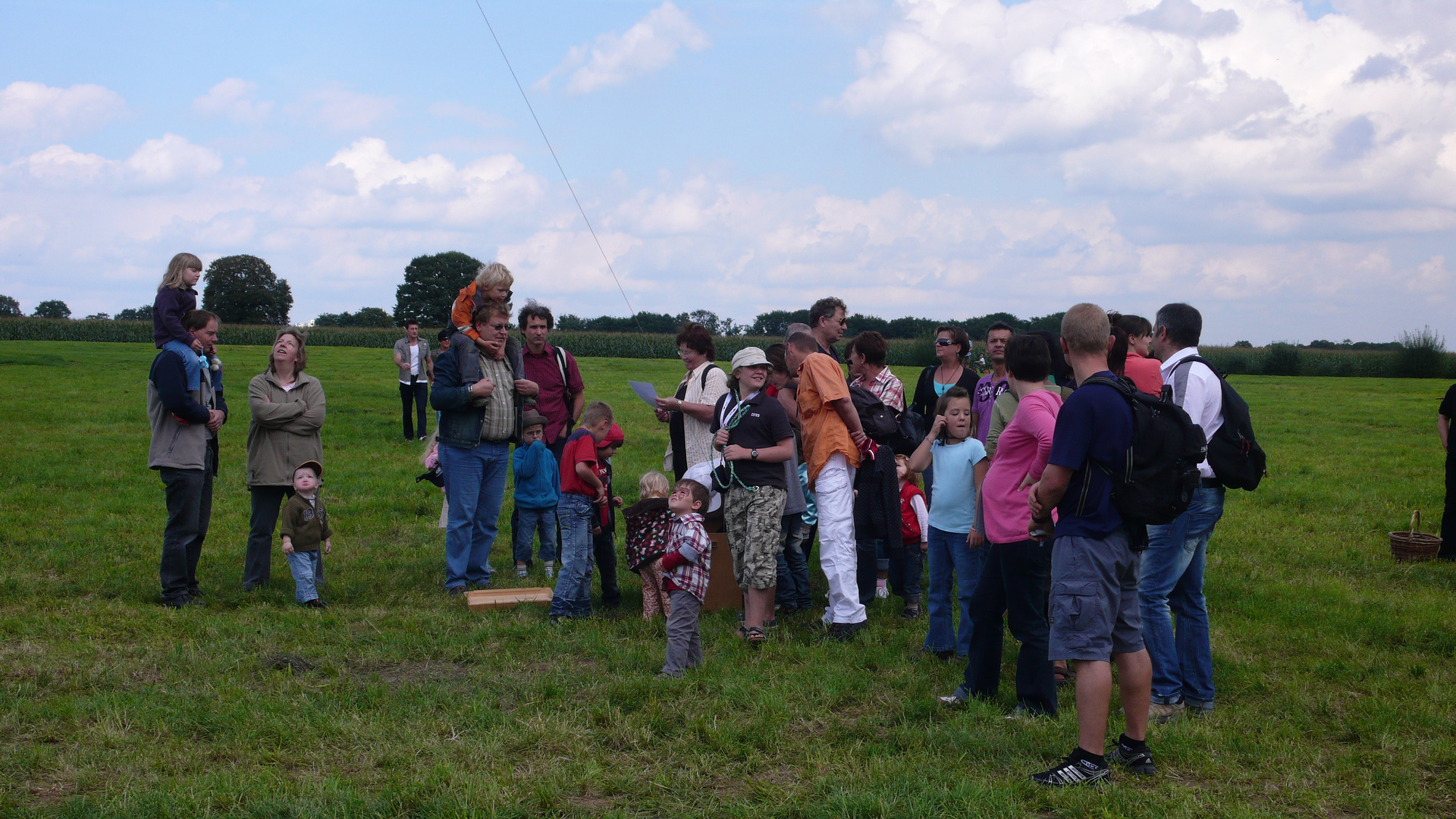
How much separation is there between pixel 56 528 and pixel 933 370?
28.1 ft

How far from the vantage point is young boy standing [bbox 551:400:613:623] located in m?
6.59

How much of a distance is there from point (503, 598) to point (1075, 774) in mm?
4336

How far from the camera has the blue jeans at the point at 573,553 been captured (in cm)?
664

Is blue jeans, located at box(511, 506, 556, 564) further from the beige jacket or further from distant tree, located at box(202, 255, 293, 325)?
distant tree, located at box(202, 255, 293, 325)

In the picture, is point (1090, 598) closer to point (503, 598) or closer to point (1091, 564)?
point (1091, 564)

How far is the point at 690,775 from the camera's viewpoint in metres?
4.15

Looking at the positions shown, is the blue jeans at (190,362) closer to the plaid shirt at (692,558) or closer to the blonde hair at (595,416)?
the blonde hair at (595,416)

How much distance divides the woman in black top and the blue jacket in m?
1.82

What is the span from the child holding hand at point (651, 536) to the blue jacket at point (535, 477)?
94cm

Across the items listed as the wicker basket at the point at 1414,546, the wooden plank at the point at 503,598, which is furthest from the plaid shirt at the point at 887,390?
the wicker basket at the point at 1414,546

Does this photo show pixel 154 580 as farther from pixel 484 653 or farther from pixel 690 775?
pixel 690 775

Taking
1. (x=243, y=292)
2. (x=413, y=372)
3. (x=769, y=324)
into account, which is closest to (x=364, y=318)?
(x=243, y=292)

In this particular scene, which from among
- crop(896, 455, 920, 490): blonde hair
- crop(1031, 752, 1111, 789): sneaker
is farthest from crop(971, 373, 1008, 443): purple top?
crop(1031, 752, 1111, 789): sneaker

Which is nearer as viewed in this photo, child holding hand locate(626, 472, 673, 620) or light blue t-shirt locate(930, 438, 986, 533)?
light blue t-shirt locate(930, 438, 986, 533)
